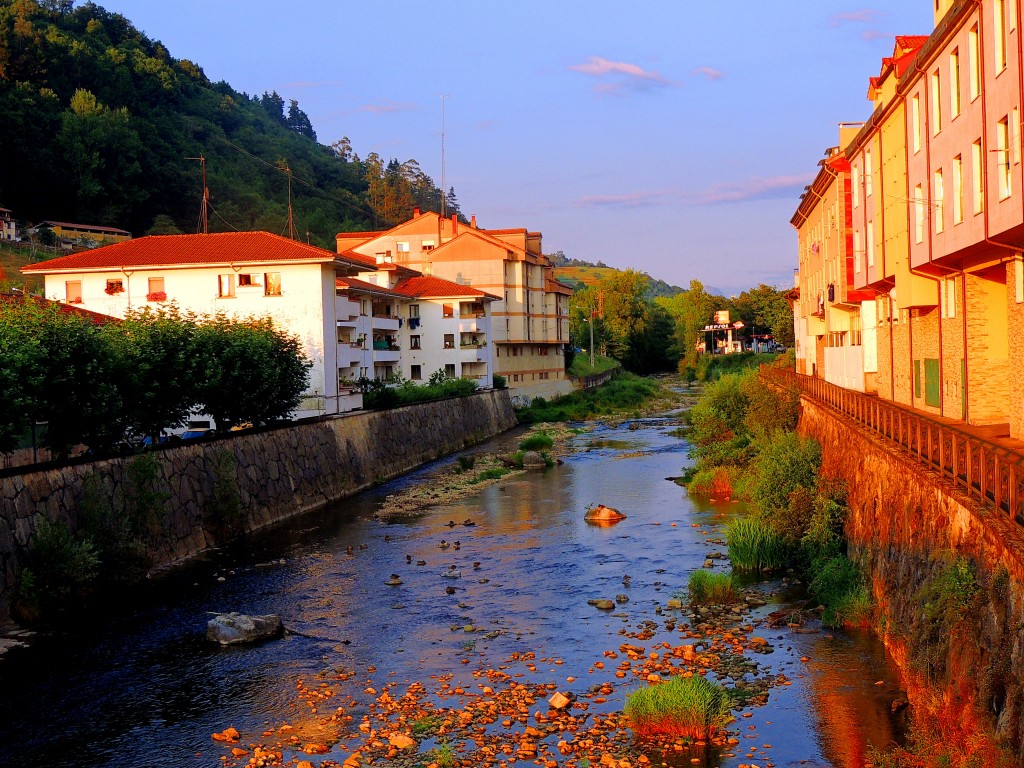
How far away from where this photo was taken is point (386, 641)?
1844cm

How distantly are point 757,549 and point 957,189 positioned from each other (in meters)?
9.44

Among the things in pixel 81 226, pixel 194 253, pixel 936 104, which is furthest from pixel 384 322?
pixel 81 226

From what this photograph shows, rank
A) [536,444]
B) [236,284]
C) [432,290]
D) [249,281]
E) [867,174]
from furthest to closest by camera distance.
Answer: [432,290] < [536,444] < [236,284] < [249,281] < [867,174]

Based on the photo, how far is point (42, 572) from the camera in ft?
65.6

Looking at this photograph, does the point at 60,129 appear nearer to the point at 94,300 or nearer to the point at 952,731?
the point at 94,300

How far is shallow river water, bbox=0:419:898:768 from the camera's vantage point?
13.9 m

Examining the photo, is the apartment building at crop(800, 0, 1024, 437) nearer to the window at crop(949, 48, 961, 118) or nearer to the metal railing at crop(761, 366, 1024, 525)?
the window at crop(949, 48, 961, 118)

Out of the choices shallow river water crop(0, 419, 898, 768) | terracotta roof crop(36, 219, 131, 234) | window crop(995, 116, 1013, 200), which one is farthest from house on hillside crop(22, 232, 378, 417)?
terracotta roof crop(36, 219, 131, 234)

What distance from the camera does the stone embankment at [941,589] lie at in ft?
33.4

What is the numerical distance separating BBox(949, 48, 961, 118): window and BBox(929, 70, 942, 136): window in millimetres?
1363

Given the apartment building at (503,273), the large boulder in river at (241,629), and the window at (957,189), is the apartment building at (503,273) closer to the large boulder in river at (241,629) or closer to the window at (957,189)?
the window at (957,189)

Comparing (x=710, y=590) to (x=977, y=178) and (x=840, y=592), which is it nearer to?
(x=840, y=592)

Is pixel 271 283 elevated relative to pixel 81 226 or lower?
lower

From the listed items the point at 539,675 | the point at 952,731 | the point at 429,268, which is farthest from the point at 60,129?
the point at 952,731
